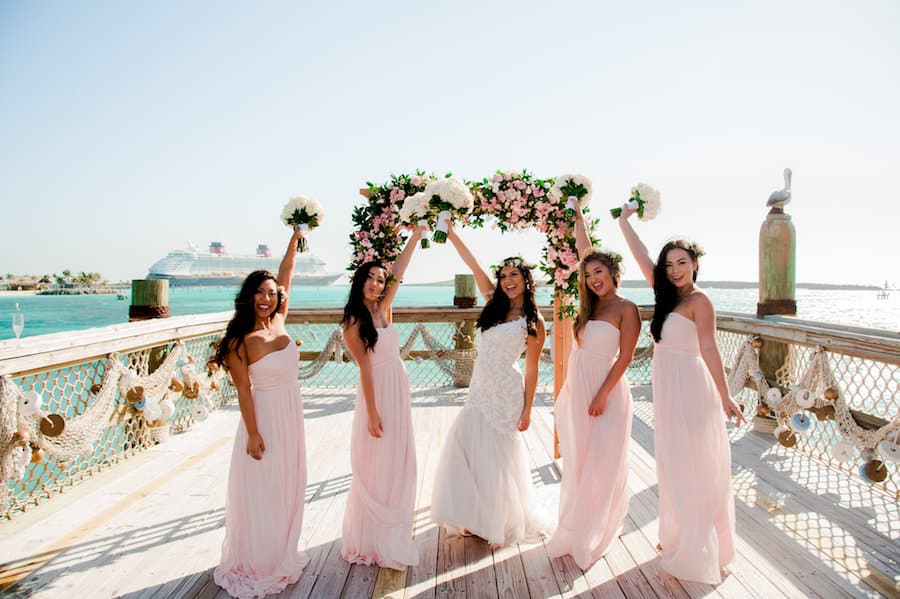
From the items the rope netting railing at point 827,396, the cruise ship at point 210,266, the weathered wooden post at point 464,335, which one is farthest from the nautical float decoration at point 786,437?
the cruise ship at point 210,266

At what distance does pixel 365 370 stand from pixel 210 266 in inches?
3590

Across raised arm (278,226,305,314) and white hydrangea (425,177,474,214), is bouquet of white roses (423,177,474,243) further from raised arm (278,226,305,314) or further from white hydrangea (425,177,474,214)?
raised arm (278,226,305,314)

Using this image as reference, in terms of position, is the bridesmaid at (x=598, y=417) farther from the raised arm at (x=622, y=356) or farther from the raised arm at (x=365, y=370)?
the raised arm at (x=365, y=370)

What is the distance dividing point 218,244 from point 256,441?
93.7 m

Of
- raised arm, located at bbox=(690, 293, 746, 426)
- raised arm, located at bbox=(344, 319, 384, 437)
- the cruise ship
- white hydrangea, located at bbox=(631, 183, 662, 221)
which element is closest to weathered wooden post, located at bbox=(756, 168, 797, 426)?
white hydrangea, located at bbox=(631, 183, 662, 221)

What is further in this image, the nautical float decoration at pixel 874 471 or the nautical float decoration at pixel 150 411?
the nautical float decoration at pixel 150 411

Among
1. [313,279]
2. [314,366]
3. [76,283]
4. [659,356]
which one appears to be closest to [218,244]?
[313,279]

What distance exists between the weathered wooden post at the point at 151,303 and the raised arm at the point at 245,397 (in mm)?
3700

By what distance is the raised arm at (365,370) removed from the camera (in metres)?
2.89

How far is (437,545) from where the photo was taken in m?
3.16

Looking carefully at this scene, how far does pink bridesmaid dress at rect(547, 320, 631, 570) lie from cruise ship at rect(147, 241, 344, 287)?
80.5 meters

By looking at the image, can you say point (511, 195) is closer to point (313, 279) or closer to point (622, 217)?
point (622, 217)

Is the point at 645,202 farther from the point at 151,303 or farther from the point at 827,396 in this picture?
the point at 151,303

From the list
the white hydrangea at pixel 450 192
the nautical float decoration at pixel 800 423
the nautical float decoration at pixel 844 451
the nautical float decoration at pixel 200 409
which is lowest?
the nautical float decoration at pixel 200 409
